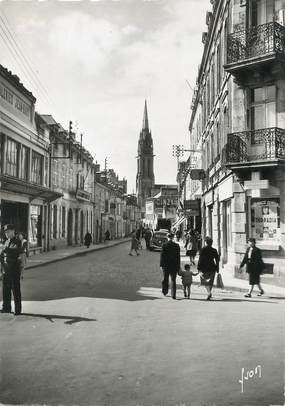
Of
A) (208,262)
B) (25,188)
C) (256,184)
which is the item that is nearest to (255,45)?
(256,184)

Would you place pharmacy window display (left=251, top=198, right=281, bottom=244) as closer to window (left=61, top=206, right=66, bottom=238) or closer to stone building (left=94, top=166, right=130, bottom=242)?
window (left=61, top=206, right=66, bottom=238)

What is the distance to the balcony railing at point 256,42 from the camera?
43.5 feet

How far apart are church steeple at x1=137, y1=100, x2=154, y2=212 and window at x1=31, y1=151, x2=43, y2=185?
332 feet

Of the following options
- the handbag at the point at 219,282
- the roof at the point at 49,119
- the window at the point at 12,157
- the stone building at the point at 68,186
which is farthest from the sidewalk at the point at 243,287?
the roof at the point at 49,119

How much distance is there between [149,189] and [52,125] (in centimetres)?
10414

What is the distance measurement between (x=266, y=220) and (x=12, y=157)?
1451cm

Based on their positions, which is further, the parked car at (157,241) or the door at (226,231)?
the parked car at (157,241)

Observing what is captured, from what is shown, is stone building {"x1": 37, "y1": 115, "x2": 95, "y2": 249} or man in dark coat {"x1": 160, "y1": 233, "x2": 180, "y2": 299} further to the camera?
stone building {"x1": 37, "y1": 115, "x2": 95, "y2": 249}

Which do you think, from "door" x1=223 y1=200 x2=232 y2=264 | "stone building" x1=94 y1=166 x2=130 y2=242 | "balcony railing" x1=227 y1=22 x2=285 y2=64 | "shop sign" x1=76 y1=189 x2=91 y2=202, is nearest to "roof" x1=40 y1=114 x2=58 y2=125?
"shop sign" x1=76 y1=189 x2=91 y2=202

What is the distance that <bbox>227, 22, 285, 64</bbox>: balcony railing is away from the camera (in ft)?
43.5

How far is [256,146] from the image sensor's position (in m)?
14.1

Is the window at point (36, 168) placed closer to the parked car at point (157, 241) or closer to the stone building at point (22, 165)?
the stone building at point (22, 165)

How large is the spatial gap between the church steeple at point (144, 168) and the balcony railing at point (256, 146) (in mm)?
113738

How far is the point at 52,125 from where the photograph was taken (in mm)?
28984
